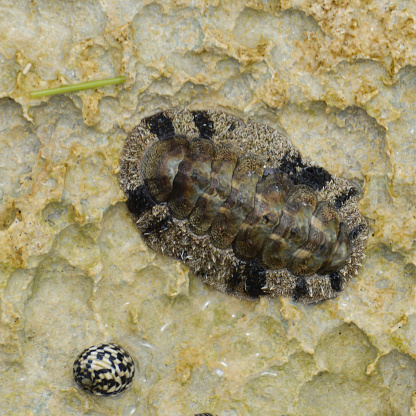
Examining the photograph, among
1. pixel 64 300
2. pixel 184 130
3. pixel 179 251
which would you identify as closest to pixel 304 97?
pixel 184 130

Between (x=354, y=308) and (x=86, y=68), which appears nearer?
(x=86, y=68)

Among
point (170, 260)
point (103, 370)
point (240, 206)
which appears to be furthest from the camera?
point (170, 260)

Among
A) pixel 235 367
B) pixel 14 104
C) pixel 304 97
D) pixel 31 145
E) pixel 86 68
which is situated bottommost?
pixel 235 367

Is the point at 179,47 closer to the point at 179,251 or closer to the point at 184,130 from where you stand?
the point at 184,130

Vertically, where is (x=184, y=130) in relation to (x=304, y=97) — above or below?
below

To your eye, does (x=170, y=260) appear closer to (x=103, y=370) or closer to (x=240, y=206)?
(x=240, y=206)

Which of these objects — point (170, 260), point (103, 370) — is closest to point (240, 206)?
point (170, 260)
